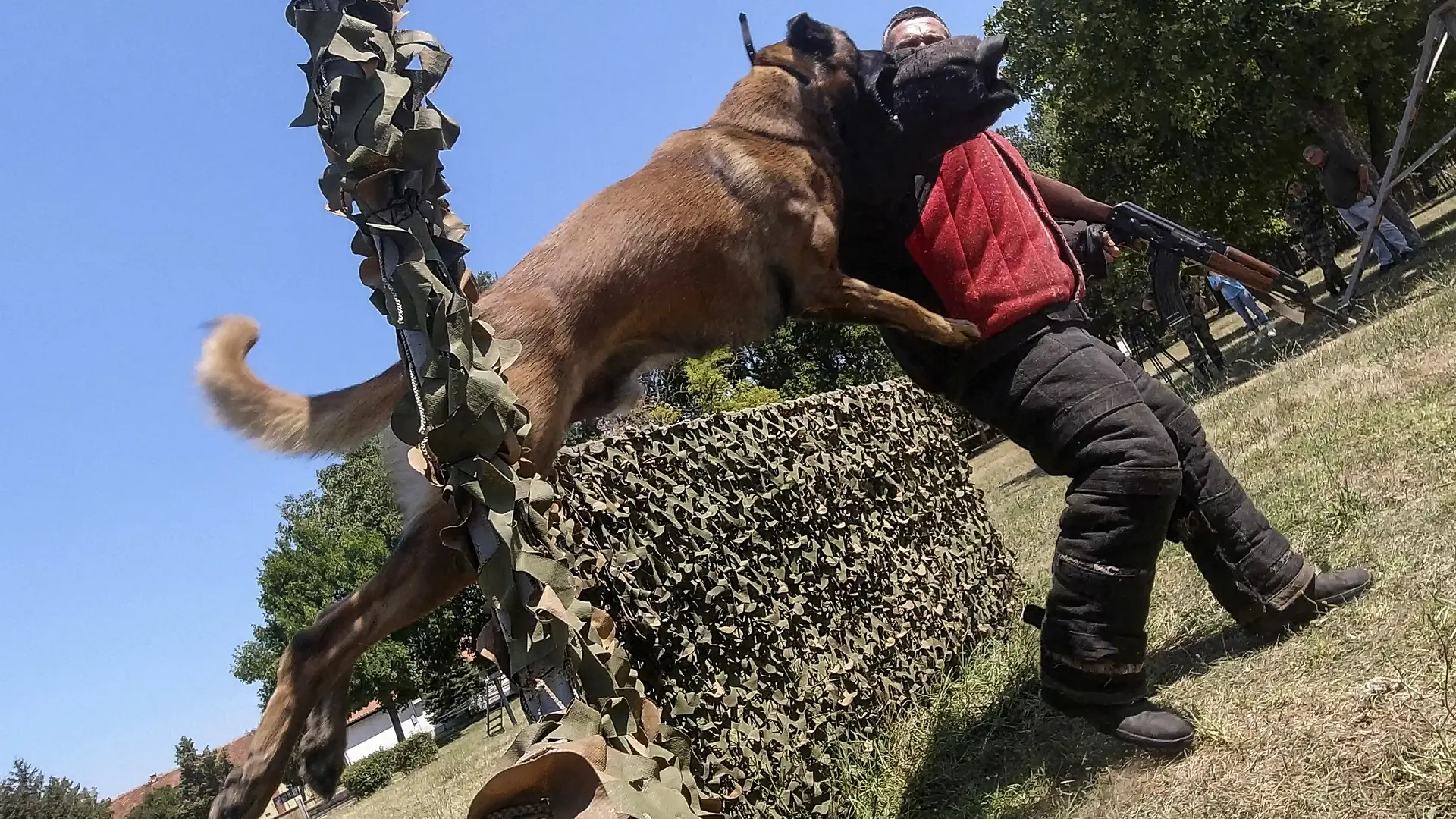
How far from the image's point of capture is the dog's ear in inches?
126

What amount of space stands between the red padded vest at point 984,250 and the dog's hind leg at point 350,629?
1.59 meters

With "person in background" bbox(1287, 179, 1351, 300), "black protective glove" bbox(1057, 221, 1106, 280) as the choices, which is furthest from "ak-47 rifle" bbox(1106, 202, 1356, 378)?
"person in background" bbox(1287, 179, 1351, 300)

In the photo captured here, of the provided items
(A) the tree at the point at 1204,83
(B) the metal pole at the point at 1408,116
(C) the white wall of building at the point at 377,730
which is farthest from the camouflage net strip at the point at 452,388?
(C) the white wall of building at the point at 377,730

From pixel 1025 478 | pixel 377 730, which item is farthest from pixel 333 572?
pixel 1025 478

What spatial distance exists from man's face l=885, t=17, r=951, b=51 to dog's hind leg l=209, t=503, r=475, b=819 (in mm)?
2067

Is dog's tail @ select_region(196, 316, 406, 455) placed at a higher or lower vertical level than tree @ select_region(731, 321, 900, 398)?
lower

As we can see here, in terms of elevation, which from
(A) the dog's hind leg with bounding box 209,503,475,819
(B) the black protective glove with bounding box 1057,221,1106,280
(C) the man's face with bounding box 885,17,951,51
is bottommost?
(A) the dog's hind leg with bounding box 209,503,475,819

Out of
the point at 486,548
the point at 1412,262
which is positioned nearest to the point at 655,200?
the point at 486,548

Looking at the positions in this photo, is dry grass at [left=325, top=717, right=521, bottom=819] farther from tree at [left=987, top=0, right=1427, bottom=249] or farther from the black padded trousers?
tree at [left=987, top=0, right=1427, bottom=249]

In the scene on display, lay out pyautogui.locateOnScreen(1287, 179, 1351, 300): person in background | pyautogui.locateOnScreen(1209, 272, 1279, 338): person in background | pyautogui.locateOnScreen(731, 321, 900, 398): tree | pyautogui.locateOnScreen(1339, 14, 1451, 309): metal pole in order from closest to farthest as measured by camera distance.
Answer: pyautogui.locateOnScreen(1339, 14, 1451, 309): metal pole, pyautogui.locateOnScreen(1209, 272, 1279, 338): person in background, pyautogui.locateOnScreen(1287, 179, 1351, 300): person in background, pyautogui.locateOnScreen(731, 321, 900, 398): tree

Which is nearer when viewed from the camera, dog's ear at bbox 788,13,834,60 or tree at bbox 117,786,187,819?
dog's ear at bbox 788,13,834,60

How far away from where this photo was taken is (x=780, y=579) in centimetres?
406

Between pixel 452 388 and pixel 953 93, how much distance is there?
5.82 ft

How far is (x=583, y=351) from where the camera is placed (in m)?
2.44
